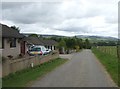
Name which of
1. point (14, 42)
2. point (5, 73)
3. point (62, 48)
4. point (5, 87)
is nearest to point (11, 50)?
point (14, 42)

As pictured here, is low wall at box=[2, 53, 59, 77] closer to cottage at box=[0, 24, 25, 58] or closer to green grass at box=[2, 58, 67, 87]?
green grass at box=[2, 58, 67, 87]

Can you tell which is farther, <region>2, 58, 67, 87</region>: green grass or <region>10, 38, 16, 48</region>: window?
<region>10, 38, 16, 48</region>: window

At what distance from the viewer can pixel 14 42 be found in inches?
1342

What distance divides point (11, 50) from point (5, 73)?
666 inches

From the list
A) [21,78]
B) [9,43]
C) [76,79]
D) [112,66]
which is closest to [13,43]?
[9,43]

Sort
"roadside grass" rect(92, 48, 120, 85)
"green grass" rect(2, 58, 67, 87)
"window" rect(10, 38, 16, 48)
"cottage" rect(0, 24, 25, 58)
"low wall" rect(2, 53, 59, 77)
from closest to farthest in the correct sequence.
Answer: "green grass" rect(2, 58, 67, 87) → "low wall" rect(2, 53, 59, 77) → "roadside grass" rect(92, 48, 120, 85) → "cottage" rect(0, 24, 25, 58) → "window" rect(10, 38, 16, 48)

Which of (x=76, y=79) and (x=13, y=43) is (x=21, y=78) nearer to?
(x=76, y=79)

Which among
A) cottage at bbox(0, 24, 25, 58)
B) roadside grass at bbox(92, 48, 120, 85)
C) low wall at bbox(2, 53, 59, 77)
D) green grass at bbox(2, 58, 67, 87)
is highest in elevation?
cottage at bbox(0, 24, 25, 58)

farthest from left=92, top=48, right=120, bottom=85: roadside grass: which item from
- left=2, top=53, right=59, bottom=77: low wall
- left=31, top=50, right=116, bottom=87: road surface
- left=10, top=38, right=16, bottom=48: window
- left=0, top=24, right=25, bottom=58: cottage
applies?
left=10, top=38, right=16, bottom=48: window

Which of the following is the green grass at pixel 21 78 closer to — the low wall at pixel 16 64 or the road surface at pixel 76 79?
the low wall at pixel 16 64

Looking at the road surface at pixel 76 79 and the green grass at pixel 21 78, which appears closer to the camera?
the green grass at pixel 21 78

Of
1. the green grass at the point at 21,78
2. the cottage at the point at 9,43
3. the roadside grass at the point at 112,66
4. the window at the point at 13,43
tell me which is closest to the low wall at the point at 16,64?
the green grass at the point at 21,78

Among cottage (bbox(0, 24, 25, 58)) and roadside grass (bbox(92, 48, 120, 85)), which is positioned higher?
cottage (bbox(0, 24, 25, 58))

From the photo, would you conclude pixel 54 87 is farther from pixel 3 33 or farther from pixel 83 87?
pixel 3 33
